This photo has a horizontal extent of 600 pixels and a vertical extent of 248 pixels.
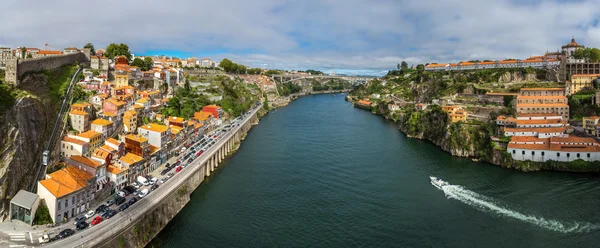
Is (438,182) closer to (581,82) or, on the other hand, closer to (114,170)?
(114,170)

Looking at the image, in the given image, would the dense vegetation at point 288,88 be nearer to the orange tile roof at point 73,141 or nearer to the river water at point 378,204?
the river water at point 378,204

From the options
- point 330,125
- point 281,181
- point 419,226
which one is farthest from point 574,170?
point 330,125

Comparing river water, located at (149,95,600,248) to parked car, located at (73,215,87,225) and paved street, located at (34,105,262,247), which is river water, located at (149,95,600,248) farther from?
parked car, located at (73,215,87,225)

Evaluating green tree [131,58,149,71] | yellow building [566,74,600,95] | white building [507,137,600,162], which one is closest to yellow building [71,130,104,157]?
green tree [131,58,149,71]

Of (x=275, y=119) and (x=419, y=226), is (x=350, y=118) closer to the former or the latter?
(x=275, y=119)

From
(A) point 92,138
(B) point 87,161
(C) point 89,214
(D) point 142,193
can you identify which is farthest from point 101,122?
(C) point 89,214

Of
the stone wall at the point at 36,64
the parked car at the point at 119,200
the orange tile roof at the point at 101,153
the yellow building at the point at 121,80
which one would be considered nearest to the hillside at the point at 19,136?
the stone wall at the point at 36,64
